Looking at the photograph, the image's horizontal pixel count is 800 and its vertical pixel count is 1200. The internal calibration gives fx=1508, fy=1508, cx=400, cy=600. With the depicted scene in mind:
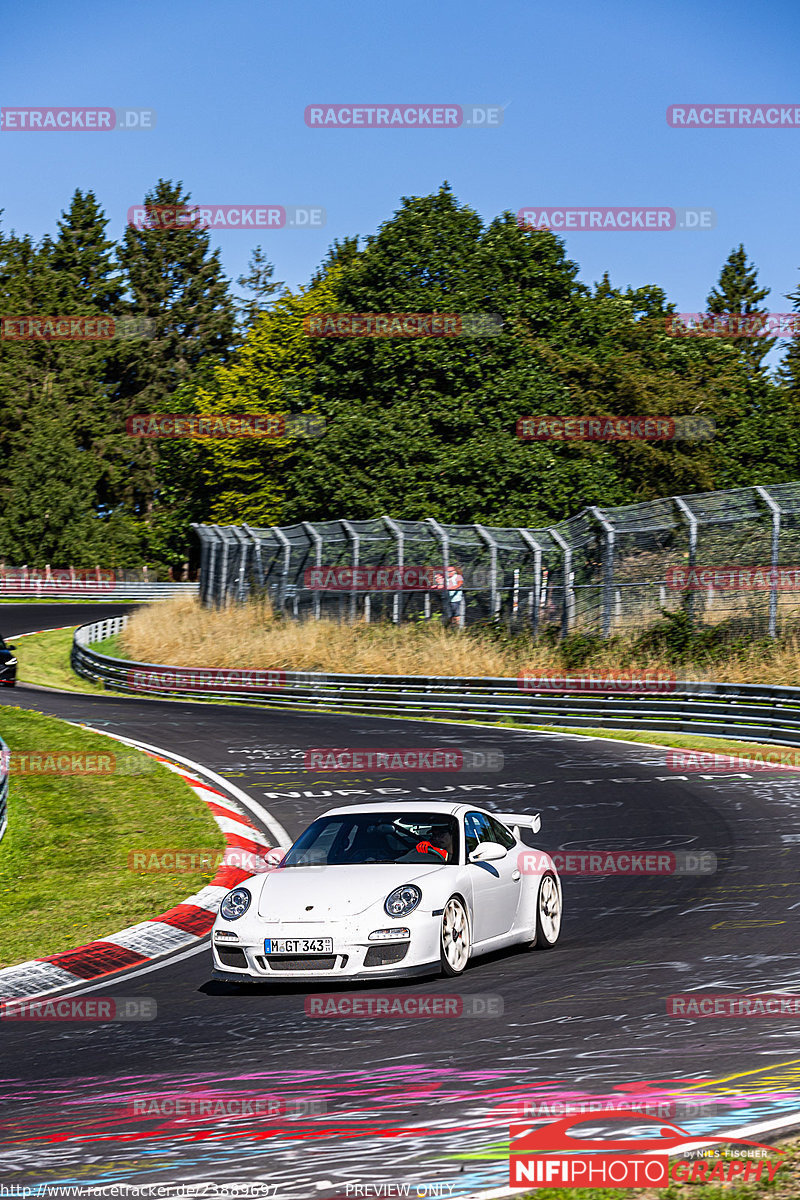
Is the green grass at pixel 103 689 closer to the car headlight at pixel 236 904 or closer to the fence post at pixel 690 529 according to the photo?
the fence post at pixel 690 529

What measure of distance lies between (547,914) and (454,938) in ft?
4.65

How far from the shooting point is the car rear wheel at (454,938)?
9.51m

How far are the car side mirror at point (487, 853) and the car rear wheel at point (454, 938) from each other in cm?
61

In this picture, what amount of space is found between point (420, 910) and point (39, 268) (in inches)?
4055

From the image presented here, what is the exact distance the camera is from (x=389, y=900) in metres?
9.44

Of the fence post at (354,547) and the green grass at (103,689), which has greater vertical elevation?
the fence post at (354,547)

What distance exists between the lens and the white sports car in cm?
928

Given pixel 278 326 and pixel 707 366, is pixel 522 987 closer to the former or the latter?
pixel 707 366

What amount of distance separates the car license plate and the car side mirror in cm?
146

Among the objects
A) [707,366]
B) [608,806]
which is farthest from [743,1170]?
[707,366]
